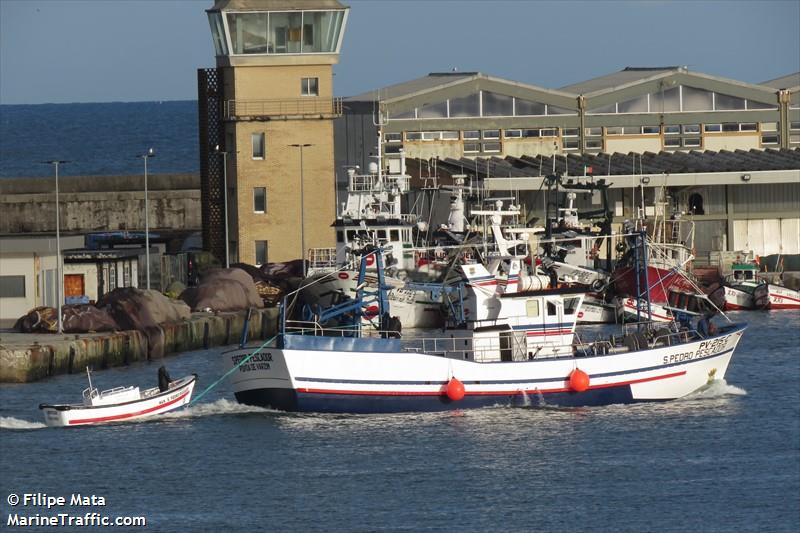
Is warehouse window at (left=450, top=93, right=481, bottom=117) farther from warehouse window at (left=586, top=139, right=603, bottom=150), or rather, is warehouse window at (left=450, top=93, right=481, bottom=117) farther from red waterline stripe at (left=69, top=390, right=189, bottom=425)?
red waterline stripe at (left=69, top=390, right=189, bottom=425)

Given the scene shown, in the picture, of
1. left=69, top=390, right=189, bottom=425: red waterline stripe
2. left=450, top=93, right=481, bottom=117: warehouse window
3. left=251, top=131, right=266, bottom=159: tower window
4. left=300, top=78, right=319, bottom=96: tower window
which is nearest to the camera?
left=69, top=390, right=189, bottom=425: red waterline stripe

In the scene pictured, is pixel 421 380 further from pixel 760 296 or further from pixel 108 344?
pixel 760 296

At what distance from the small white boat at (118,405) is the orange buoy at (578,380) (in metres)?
10.5

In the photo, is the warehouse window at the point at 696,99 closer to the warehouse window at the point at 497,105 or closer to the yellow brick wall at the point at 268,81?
the warehouse window at the point at 497,105

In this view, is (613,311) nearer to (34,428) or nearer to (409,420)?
(409,420)

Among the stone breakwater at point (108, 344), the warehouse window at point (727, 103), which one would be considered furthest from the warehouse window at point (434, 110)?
the stone breakwater at point (108, 344)

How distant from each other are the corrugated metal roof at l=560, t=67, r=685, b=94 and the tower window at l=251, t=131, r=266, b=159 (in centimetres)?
2890

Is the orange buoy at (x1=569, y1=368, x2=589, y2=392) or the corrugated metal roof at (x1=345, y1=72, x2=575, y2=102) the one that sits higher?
the corrugated metal roof at (x1=345, y1=72, x2=575, y2=102)

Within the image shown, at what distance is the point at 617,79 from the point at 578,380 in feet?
213

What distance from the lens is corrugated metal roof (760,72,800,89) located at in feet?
360

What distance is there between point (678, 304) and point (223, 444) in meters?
36.5

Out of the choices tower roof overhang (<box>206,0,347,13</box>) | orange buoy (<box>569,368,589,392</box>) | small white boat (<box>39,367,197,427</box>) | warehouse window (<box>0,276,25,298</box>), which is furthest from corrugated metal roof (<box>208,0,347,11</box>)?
orange buoy (<box>569,368,589,392</box>)

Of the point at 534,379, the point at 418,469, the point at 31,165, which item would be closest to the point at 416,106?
the point at 534,379

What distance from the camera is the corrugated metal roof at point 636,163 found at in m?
96.1
